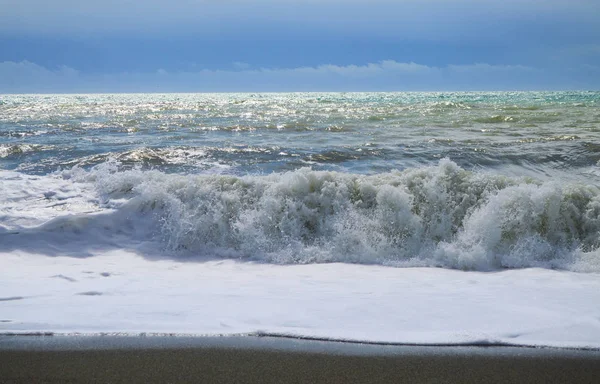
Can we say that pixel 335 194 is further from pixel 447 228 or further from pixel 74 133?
pixel 74 133

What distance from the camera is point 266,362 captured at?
371cm

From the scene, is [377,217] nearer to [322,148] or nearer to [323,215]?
[323,215]

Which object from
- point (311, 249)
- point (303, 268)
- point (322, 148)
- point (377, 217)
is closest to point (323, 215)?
point (377, 217)

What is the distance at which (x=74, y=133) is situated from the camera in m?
18.2

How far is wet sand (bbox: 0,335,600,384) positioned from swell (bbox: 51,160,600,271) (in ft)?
8.97

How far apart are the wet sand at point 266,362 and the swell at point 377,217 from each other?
2735 mm

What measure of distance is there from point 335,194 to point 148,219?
2.78 meters

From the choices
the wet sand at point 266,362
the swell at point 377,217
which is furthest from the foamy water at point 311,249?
the wet sand at point 266,362

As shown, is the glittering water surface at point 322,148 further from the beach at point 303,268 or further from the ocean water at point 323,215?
the ocean water at point 323,215

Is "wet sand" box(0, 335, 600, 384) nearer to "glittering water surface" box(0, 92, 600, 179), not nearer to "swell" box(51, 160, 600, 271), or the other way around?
"swell" box(51, 160, 600, 271)

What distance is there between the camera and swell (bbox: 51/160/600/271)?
22.4 feet

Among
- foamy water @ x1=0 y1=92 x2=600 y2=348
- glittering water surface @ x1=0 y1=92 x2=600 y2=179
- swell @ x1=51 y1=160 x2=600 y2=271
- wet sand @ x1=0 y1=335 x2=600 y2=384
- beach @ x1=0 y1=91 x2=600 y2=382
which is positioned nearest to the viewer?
wet sand @ x1=0 y1=335 x2=600 y2=384

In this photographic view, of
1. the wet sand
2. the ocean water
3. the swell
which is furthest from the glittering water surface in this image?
the wet sand

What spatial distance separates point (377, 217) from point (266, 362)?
4.22 metres
